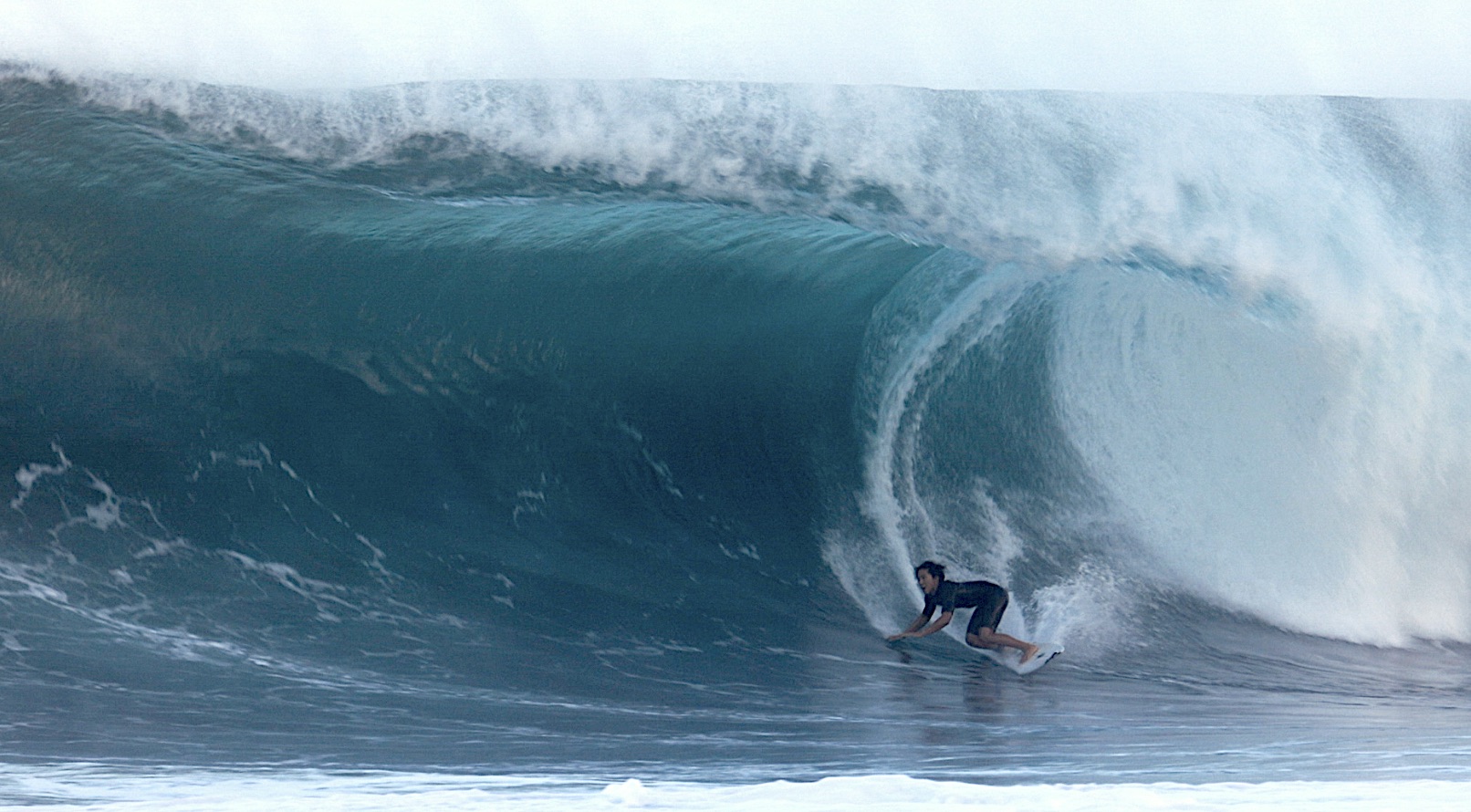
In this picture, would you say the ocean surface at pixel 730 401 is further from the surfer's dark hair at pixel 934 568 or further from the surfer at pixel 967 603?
the surfer's dark hair at pixel 934 568

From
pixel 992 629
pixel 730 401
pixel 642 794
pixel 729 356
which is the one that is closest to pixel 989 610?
pixel 992 629

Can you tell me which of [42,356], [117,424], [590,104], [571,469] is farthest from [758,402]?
[42,356]

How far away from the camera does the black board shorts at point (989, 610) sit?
5.23 m

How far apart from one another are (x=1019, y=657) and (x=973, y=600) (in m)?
0.32

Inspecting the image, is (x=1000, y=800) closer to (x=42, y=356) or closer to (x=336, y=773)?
(x=336, y=773)

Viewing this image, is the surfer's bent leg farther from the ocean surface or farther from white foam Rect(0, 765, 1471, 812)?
white foam Rect(0, 765, 1471, 812)

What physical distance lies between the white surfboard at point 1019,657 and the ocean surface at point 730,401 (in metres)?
0.07

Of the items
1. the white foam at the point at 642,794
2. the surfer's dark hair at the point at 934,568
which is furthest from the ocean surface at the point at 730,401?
the white foam at the point at 642,794

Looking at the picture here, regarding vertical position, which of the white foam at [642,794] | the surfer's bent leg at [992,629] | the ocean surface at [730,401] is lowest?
the white foam at [642,794]

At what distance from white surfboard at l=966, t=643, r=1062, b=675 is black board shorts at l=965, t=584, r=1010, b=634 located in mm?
121

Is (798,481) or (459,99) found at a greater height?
(459,99)

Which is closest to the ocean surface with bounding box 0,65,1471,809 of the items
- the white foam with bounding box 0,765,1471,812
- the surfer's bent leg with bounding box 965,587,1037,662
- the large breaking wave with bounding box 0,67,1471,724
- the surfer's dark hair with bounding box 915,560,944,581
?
the large breaking wave with bounding box 0,67,1471,724

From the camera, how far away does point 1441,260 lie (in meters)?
6.90

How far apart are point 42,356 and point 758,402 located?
12.7 feet
